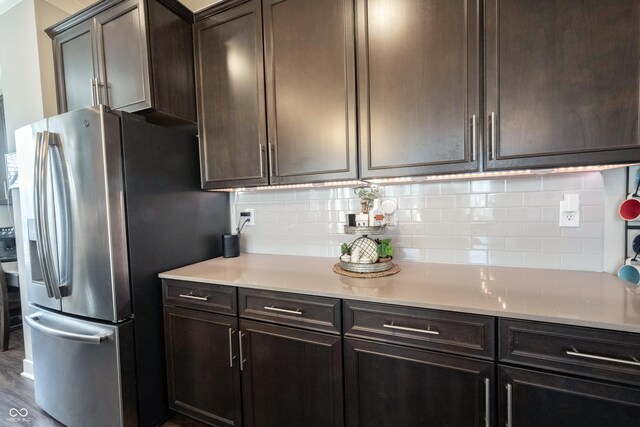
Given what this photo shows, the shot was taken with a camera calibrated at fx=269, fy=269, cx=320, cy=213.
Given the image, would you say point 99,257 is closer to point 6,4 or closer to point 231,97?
point 231,97

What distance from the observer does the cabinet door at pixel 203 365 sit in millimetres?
1378

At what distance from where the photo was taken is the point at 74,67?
1.76 meters

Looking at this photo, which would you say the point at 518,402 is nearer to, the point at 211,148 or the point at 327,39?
the point at 327,39

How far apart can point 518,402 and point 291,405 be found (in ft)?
2.97

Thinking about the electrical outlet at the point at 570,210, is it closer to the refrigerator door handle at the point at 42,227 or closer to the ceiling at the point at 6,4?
the refrigerator door handle at the point at 42,227

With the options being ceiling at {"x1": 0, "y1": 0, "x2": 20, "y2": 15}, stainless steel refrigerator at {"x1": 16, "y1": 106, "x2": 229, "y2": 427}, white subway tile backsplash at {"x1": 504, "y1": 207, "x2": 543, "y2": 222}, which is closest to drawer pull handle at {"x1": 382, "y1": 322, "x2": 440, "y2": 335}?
white subway tile backsplash at {"x1": 504, "y1": 207, "x2": 543, "y2": 222}

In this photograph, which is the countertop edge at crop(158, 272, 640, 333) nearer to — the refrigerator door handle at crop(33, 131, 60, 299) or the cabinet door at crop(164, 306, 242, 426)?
the cabinet door at crop(164, 306, 242, 426)

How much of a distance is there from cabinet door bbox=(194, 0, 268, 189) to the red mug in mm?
1714

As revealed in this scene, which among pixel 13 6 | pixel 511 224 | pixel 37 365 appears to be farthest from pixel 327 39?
pixel 37 365

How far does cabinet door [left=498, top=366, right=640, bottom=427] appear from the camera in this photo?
0.79 meters

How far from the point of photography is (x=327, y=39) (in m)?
1.40

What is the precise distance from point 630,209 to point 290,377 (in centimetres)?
166

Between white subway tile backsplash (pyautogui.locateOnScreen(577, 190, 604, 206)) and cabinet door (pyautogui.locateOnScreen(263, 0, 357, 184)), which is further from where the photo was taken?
cabinet door (pyautogui.locateOnScreen(263, 0, 357, 184))

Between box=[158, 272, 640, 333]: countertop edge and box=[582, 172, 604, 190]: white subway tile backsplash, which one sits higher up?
box=[582, 172, 604, 190]: white subway tile backsplash
